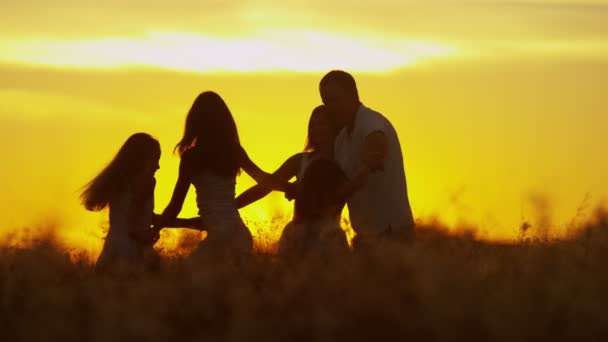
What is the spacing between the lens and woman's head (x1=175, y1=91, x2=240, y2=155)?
10.8 meters

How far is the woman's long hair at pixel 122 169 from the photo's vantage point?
1143 cm

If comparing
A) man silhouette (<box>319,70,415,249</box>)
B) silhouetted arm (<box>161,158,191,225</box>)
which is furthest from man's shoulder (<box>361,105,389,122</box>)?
silhouetted arm (<box>161,158,191,225</box>)

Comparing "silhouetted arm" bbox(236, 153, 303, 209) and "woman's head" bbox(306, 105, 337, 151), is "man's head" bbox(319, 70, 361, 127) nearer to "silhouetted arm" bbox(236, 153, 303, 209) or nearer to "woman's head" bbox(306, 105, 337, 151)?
"woman's head" bbox(306, 105, 337, 151)

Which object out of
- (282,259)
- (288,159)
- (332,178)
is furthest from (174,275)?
(288,159)

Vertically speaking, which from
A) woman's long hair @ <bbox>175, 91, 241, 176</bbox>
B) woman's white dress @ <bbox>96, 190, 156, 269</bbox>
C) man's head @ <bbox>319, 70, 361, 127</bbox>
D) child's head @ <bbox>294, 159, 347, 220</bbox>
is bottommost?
woman's white dress @ <bbox>96, 190, 156, 269</bbox>

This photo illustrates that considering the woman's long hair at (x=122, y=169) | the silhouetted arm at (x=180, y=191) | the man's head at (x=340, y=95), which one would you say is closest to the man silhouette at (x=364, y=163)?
the man's head at (x=340, y=95)

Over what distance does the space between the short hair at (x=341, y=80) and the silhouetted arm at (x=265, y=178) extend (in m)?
0.86

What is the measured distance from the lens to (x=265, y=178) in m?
11.5

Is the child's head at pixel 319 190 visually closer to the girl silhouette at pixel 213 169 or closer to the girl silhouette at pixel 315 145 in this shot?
the girl silhouette at pixel 315 145

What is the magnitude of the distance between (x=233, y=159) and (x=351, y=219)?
1027 millimetres

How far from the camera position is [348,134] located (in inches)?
438

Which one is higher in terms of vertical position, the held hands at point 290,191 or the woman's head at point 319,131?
the woman's head at point 319,131

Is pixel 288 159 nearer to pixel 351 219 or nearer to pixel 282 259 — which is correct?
pixel 351 219

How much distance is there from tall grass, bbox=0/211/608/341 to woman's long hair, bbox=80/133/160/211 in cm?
190
